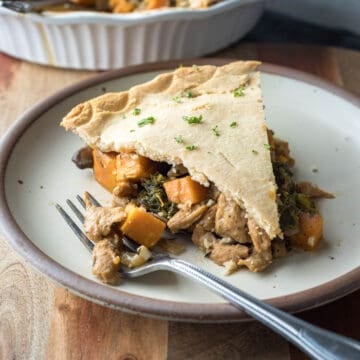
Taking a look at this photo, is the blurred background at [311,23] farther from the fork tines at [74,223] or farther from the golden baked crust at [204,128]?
the fork tines at [74,223]

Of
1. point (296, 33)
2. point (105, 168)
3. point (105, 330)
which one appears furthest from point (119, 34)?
point (105, 330)

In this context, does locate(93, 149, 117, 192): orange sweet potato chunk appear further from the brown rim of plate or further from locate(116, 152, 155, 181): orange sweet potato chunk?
the brown rim of plate

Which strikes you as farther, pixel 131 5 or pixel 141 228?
pixel 131 5

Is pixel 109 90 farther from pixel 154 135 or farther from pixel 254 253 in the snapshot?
pixel 254 253

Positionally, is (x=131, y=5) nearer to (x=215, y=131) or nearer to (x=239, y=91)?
(x=239, y=91)

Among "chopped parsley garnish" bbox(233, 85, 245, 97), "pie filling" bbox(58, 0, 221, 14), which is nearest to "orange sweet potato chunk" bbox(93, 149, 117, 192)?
"chopped parsley garnish" bbox(233, 85, 245, 97)

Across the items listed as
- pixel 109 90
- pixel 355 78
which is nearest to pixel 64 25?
pixel 109 90

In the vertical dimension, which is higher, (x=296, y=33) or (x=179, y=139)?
(x=179, y=139)
